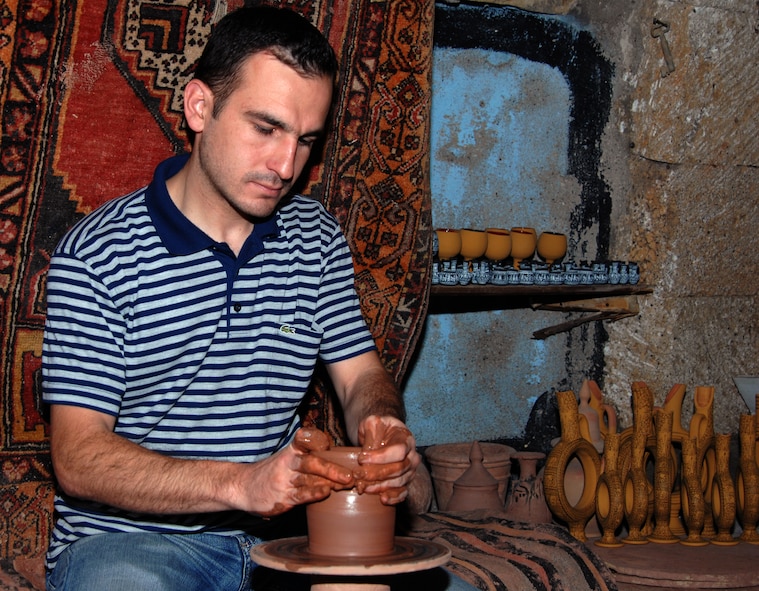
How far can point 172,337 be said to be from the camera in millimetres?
2168

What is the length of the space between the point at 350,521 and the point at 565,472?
1.82 meters

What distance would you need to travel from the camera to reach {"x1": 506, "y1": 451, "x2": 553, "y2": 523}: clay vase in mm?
3559

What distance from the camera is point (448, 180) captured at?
3996 mm

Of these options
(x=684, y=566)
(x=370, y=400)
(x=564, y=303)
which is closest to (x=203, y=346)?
(x=370, y=400)

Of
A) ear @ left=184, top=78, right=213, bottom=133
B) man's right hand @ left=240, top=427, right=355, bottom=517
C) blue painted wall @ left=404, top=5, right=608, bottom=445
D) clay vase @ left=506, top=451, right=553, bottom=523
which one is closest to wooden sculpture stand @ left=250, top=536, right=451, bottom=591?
man's right hand @ left=240, top=427, right=355, bottom=517

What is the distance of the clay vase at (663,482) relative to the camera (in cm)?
354

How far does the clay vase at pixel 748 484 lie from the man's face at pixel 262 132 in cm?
226

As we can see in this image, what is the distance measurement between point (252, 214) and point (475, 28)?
6.72 ft

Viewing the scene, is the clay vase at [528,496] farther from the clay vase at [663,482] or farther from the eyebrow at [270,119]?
the eyebrow at [270,119]

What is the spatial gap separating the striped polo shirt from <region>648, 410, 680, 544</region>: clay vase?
1.71m

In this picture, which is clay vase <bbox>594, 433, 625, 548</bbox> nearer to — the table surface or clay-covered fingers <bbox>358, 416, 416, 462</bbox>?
the table surface

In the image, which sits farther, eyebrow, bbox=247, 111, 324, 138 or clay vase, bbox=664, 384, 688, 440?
clay vase, bbox=664, 384, 688, 440

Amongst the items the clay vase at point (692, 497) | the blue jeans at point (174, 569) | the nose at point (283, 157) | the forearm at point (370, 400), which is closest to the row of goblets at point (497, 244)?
the clay vase at point (692, 497)

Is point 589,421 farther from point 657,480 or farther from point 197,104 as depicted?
point 197,104
